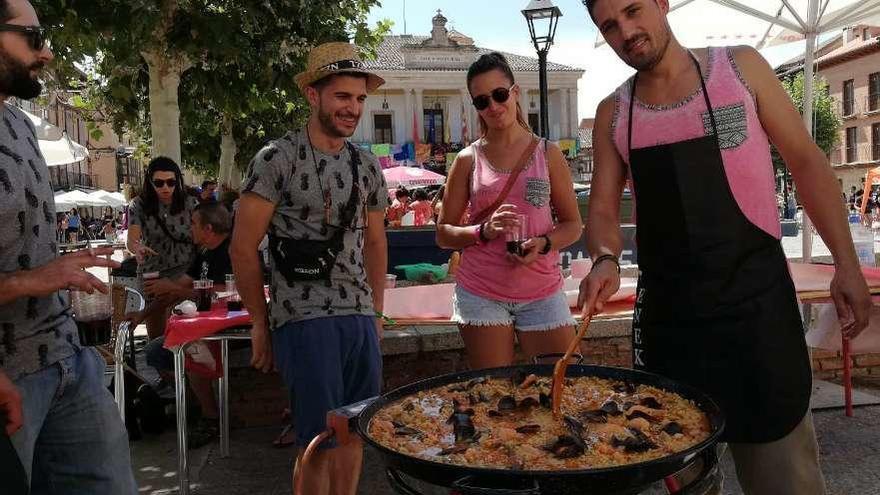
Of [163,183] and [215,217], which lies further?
[163,183]

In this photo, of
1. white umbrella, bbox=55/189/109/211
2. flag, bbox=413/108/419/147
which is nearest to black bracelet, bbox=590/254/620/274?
white umbrella, bbox=55/189/109/211

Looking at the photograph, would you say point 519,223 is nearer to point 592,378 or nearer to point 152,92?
point 592,378

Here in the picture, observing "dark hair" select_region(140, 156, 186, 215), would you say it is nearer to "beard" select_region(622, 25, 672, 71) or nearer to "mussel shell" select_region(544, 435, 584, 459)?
"beard" select_region(622, 25, 672, 71)

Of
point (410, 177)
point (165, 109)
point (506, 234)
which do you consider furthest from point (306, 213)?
point (410, 177)

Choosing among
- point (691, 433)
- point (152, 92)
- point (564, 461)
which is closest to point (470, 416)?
point (564, 461)

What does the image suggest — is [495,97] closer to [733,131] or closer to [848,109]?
[733,131]

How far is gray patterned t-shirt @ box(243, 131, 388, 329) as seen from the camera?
115 inches

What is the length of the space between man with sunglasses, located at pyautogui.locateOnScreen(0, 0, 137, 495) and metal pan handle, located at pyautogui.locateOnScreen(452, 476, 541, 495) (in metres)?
1.22

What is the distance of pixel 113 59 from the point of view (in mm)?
9523

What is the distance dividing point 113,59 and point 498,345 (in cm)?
826

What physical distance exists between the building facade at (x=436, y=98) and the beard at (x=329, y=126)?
1854 inches

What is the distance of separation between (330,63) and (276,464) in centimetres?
271

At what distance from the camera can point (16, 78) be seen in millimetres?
2133

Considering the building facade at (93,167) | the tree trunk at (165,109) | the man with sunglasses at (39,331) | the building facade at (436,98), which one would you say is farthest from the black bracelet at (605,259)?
the building facade at (93,167)
